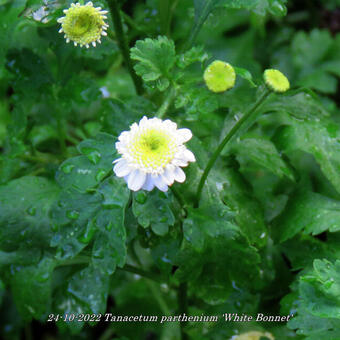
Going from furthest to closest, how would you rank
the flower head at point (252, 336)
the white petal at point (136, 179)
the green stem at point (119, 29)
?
the flower head at point (252, 336)
the green stem at point (119, 29)
the white petal at point (136, 179)

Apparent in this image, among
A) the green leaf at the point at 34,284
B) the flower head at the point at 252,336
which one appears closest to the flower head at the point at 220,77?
the green leaf at the point at 34,284

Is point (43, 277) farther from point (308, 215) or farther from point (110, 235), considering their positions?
point (308, 215)

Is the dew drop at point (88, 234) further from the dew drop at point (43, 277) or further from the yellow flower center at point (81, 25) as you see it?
the yellow flower center at point (81, 25)

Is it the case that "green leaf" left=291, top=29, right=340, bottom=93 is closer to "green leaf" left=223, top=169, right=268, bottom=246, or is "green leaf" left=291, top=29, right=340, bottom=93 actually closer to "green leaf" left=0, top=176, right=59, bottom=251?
"green leaf" left=223, top=169, right=268, bottom=246

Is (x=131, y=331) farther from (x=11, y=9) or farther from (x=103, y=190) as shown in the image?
(x=11, y=9)

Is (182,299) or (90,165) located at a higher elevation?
(90,165)

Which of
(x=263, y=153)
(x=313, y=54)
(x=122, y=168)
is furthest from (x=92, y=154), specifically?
(x=313, y=54)

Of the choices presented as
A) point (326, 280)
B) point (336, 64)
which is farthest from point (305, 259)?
point (336, 64)
